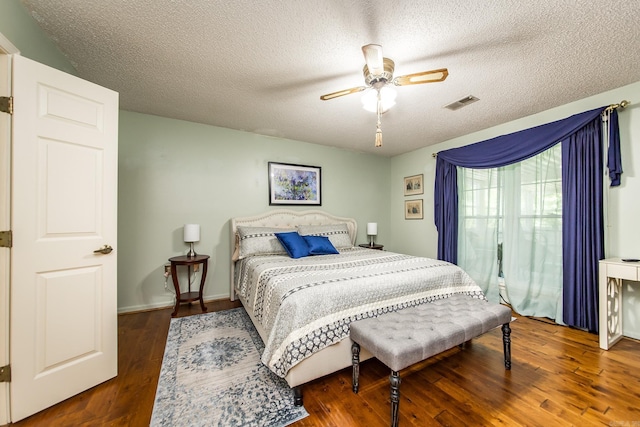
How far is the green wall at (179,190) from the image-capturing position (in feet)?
10.2

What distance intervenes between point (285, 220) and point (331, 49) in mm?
2605

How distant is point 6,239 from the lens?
1.41 meters

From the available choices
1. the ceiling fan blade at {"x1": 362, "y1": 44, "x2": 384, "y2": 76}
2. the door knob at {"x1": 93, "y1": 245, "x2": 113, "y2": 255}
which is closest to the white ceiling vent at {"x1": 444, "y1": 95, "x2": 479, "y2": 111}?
the ceiling fan blade at {"x1": 362, "y1": 44, "x2": 384, "y2": 76}

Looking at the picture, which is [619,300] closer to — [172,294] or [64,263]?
[64,263]

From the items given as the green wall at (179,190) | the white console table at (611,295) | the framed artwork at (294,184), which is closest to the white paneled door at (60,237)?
the green wall at (179,190)

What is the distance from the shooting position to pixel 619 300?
2.44 m

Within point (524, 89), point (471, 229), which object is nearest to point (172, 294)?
point (471, 229)

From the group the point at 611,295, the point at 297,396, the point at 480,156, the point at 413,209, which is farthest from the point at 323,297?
the point at 413,209

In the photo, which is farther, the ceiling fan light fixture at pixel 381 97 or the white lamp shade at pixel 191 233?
the white lamp shade at pixel 191 233

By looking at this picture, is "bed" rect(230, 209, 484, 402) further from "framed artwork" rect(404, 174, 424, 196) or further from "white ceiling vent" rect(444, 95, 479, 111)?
"framed artwork" rect(404, 174, 424, 196)

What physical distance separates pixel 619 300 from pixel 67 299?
4692mm

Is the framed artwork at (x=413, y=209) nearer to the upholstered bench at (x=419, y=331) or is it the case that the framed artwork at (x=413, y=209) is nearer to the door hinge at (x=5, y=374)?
the upholstered bench at (x=419, y=331)

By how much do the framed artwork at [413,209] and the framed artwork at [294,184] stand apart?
179 centimetres

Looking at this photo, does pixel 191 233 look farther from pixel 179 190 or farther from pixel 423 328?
pixel 423 328
